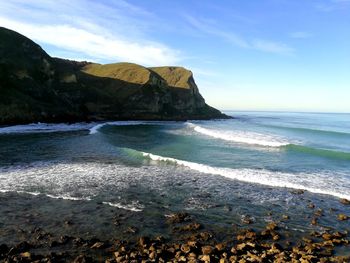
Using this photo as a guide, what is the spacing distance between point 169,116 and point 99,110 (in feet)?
90.3

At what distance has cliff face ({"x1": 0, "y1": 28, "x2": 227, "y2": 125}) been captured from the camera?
7306cm

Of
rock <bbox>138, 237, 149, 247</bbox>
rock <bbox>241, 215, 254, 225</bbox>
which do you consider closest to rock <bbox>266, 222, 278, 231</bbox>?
rock <bbox>241, 215, 254, 225</bbox>

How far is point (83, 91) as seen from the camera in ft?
338

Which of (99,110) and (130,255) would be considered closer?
(130,255)


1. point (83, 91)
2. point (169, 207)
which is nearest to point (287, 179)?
→ point (169, 207)

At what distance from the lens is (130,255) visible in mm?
13438

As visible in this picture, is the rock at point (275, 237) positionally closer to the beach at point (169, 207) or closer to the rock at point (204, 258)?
the beach at point (169, 207)

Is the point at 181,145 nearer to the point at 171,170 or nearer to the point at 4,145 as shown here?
the point at 171,170

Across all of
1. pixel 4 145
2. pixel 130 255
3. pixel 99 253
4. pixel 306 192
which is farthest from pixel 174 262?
pixel 4 145

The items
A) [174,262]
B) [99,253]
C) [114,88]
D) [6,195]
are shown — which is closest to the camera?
[174,262]

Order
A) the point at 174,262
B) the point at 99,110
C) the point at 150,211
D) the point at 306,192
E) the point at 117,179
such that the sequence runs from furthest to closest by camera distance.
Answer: the point at 99,110
the point at 117,179
the point at 306,192
the point at 150,211
the point at 174,262

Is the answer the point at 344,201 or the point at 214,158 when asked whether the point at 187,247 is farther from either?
the point at 214,158

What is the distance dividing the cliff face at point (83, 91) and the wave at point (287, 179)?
45809 millimetres

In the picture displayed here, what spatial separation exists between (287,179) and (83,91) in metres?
84.1
